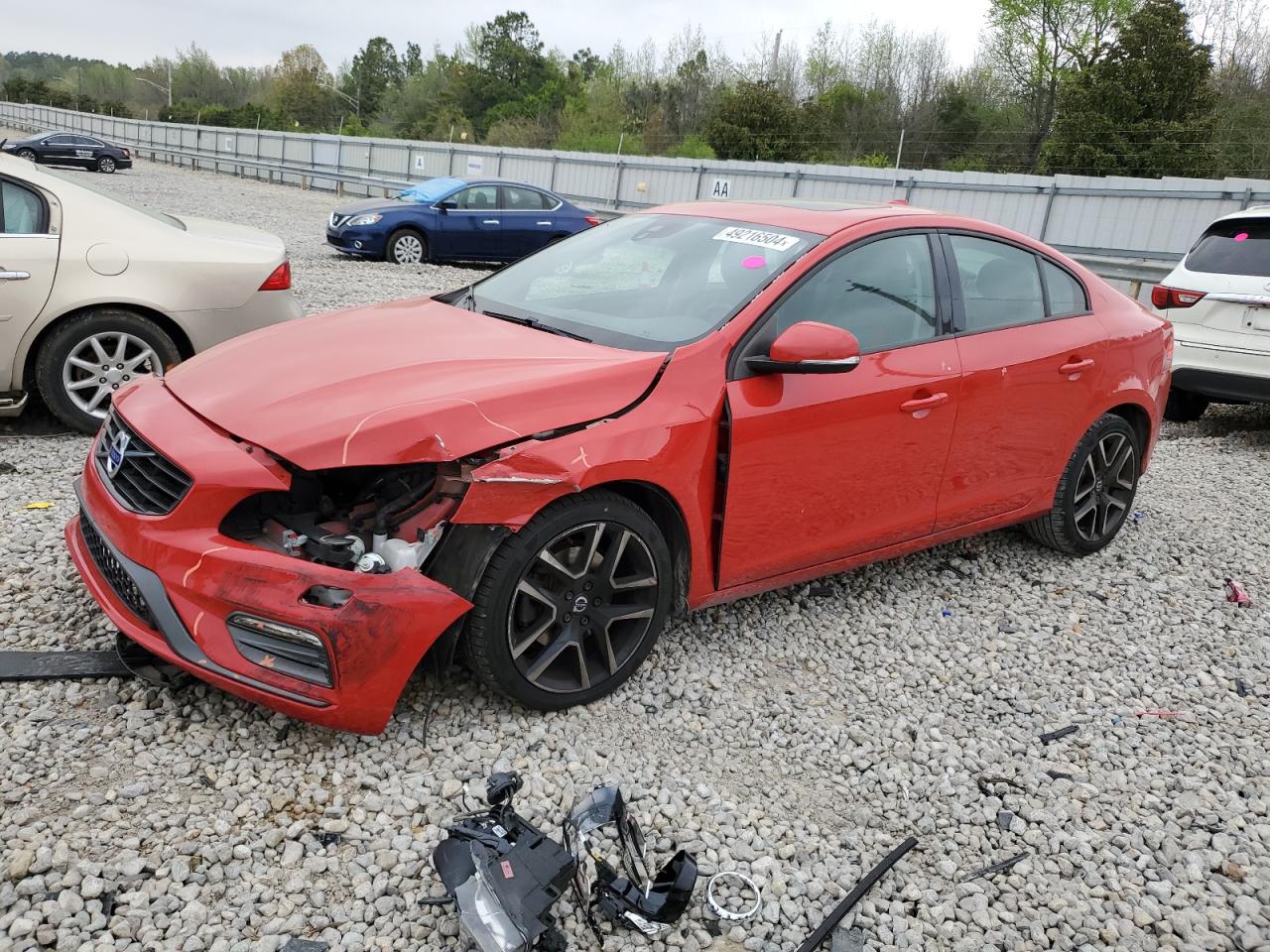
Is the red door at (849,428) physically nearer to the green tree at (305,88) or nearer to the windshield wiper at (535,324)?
the windshield wiper at (535,324)

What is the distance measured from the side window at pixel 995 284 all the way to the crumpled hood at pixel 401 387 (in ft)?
5.53

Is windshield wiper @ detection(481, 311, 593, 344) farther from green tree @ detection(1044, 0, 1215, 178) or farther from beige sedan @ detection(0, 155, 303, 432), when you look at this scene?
green tree @ detection(1044, 0, 1215, 178)

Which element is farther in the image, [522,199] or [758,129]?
[758,129]

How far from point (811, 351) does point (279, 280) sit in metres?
3.97

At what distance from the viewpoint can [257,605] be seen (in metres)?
2.81

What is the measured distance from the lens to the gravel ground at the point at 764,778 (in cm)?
257

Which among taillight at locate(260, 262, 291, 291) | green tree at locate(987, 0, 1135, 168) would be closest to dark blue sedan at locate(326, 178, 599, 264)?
taillight at locate(260, 262, 291, 291)

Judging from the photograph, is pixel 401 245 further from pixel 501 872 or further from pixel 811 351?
pixel 501 872

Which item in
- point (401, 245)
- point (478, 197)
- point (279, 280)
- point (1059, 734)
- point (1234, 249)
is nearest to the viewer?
point (1059, 734)

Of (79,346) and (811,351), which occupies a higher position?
(811,351)

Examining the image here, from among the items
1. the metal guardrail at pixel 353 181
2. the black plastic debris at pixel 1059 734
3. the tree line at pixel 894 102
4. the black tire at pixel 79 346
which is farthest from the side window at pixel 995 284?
the tree line at pixel 894 102

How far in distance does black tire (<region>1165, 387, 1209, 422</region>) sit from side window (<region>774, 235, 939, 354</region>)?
18.7 ft

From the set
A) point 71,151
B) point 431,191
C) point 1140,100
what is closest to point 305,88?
point 71,151

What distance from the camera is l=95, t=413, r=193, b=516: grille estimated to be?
2977mm
